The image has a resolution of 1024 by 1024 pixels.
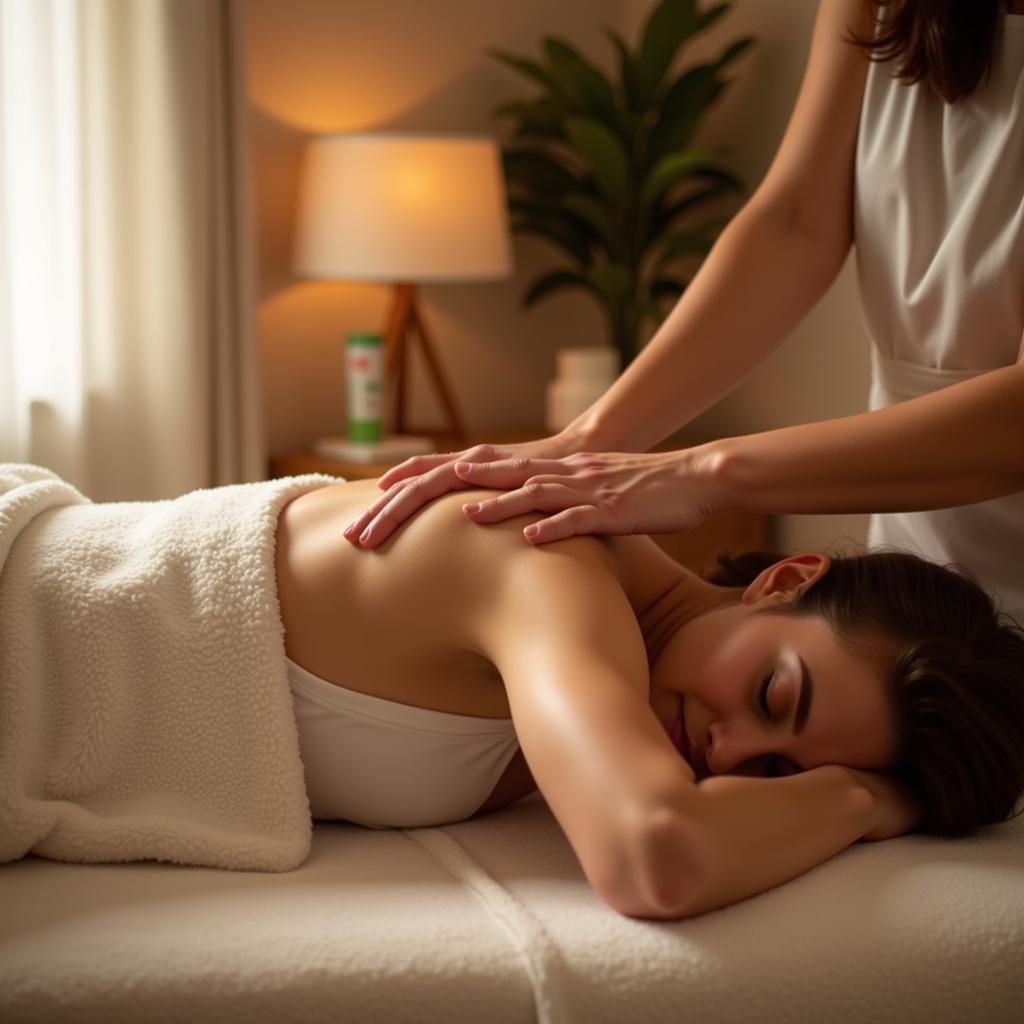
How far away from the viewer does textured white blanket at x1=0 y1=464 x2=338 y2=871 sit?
4.03 feet

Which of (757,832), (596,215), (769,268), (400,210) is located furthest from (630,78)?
(757,832)

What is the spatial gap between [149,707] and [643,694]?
496 millimetres

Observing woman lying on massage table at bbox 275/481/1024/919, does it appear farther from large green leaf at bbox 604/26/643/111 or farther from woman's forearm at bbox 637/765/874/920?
large green leaf at bbox 604/26/643/111

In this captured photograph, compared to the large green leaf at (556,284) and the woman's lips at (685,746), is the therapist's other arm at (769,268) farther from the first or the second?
the large green leaf at (556,284)

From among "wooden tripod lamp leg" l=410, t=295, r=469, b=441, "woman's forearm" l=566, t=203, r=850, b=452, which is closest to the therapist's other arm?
"woman's forearm" l=566, t=203, r=850, b=452

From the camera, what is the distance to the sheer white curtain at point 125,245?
287 cm

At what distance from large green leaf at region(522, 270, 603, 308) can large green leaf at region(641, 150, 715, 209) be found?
10.3 inches

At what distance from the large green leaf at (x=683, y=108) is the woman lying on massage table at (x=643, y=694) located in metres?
2.28

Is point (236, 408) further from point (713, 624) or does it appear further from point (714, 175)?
point (713, 624)

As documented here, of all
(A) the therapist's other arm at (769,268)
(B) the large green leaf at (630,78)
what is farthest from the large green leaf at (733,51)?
(A) the therapist's other arm at (769,268)

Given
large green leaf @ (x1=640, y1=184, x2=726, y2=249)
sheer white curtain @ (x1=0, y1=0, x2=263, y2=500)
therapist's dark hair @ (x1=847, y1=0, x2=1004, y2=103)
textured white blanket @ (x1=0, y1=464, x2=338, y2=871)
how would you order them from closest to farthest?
textured white blanket @ (x1=0, y1=464, x2=338, y2=871) < therapist's dark hair @ (x1=847, y1=0, x2=1004, y2=103) < sheer white curtain @ (x1=0, y1=0, x2=263, y2=500) < large green leaf @ (x1=640, y1=184, x2=726, y2=249)

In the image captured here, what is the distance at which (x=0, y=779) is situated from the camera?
3.99 feet

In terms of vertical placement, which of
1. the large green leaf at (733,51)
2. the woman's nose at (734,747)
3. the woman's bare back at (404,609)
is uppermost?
the large green leaf at (733,51)

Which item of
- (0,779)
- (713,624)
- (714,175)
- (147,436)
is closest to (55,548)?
(0,779)
